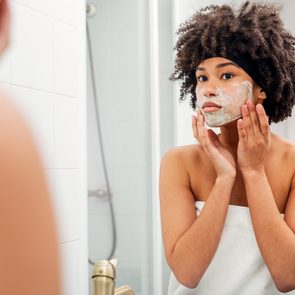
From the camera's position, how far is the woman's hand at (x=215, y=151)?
30.9 inches

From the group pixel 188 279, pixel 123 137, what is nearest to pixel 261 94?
pixel 188 279

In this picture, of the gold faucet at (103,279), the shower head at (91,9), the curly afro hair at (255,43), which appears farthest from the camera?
the shower head at (91,9)

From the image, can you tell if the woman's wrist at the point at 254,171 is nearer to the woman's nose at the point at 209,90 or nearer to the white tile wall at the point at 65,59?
the woman's nose at the point at 209,90

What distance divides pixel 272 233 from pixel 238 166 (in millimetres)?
126

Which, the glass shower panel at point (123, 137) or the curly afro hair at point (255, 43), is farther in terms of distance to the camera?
the glass shower panel at point (123, 137)

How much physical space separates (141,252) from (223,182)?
0.57m

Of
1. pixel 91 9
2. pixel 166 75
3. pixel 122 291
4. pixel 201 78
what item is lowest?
pixel 122 291

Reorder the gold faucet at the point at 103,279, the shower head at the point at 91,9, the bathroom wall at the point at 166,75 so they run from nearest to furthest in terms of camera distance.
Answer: the gold faucet at the point at 103,279, the shower head at the point at 91,9, the bathroom wall at the point at 166,75

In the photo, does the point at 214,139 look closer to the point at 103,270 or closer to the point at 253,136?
the point at 253,136

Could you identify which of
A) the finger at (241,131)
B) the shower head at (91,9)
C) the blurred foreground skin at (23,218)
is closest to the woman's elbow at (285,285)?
the finger at (241,131)

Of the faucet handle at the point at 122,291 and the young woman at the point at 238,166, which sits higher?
the young woman at the point at 238,166

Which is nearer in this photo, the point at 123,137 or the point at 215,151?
the point at 215,151

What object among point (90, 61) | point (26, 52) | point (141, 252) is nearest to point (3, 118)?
point (26, 52)

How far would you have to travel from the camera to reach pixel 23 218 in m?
0.14
